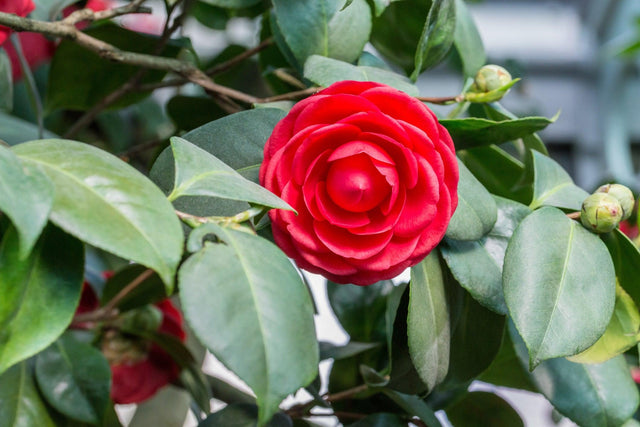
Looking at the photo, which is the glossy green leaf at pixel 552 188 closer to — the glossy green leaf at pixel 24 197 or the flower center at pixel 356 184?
the flower center at pixel 356 184

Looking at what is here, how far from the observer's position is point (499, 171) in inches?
20.4

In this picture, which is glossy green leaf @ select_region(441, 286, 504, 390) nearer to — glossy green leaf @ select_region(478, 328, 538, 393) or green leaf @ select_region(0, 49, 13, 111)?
glossy green leaf @ select_region(478, 328, 538, 393)

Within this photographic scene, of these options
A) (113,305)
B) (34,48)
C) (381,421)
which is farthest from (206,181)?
(34,48)

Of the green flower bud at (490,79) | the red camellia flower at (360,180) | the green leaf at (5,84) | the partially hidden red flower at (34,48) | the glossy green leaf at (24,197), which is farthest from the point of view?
the partially hidden red flower at (34,48)

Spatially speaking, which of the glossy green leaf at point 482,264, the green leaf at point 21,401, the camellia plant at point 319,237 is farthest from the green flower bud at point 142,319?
the glossy green leaf at point 482,264

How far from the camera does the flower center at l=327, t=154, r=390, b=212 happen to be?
37 cm

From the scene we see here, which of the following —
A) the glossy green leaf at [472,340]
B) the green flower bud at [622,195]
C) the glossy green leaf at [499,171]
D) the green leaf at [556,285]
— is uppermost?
the green flower bud at [622,195]

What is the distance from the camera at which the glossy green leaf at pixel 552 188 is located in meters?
0.44

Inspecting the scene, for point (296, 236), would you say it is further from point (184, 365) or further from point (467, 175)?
point (184, 365)

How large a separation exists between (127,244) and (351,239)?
0.13m

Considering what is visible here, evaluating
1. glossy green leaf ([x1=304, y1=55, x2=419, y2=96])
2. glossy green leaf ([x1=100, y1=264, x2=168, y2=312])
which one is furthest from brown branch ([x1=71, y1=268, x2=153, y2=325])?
glossy green leaf ([x1=304, y1=55, x2=419, y2=96])

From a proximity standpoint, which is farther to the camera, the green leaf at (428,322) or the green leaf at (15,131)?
the green leaf at (15,131)

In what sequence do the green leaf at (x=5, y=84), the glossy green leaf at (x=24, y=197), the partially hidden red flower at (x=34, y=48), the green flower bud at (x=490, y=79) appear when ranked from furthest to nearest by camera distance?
the partially hidden red flower at (x=34, y=48) < the green leaf at (x=5, y=84) < the green flower bud at (x=490, y=79) < the glossy green leaf at (x=24, y=197)

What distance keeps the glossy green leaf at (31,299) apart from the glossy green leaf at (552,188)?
0.27 metres
